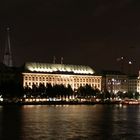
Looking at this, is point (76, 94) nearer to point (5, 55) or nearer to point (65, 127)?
point (5, 55)

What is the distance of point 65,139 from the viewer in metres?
37.8

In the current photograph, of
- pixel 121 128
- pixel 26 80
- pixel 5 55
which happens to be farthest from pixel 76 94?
pixel 121 128

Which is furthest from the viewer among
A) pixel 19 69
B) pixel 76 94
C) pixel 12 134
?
pixel 19 69

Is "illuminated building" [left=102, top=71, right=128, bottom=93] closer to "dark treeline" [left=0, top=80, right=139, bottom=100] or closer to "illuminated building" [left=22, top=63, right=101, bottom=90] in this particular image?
"illuminated building" [left=22, top=63, right=101, bottom=90]

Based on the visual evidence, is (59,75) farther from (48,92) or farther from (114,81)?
(48,92)

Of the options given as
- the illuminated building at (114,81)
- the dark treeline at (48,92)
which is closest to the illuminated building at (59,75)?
the illuminated building at (114,81)

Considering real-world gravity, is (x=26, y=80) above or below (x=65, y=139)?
above

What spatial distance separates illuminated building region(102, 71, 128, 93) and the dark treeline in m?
7.42

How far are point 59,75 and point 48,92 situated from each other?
119 feet

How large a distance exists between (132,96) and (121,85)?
15245mm

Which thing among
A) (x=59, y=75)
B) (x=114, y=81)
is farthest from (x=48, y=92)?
(x=114, y=81)

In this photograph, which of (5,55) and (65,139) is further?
(5,55)

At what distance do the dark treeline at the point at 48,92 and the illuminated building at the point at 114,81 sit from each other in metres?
7.42

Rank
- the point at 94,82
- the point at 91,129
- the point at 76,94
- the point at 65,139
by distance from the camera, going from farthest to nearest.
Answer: the point at 94,82, the point at 76,94, the point at 91,129, the point at 65,139
